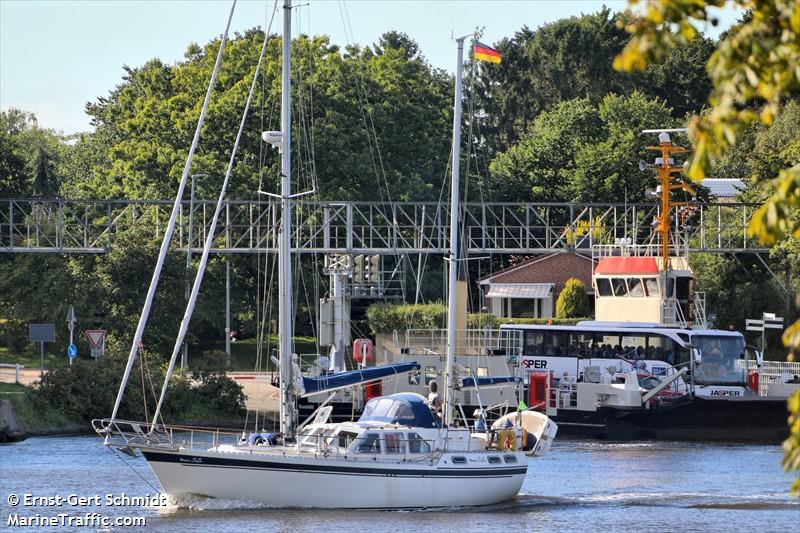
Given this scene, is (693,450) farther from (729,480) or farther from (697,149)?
(697,149)

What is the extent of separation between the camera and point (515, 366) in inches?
2163

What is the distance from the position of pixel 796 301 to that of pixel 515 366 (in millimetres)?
27252

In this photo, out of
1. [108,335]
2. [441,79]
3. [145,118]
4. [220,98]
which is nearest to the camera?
[108,335]

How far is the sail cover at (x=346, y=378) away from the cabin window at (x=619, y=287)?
21.2m

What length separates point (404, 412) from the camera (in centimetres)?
3416

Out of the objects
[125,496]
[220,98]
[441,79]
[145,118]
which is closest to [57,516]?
[125,496]

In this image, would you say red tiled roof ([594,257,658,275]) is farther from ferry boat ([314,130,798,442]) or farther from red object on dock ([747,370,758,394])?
red object on dock ([747,370,758,394])

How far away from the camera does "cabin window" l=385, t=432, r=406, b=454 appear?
109 ft

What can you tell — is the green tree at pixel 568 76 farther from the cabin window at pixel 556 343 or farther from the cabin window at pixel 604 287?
the cabin window at pixel 556 343

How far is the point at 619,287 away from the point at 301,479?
30176 millimetres

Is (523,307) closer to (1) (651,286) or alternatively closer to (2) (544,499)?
(1) (651,286)

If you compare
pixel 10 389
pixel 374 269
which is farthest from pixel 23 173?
pixel 10 389

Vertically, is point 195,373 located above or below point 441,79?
below

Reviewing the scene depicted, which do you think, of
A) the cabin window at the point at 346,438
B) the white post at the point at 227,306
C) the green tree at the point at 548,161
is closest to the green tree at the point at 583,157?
the green tree at the point at 548,161
